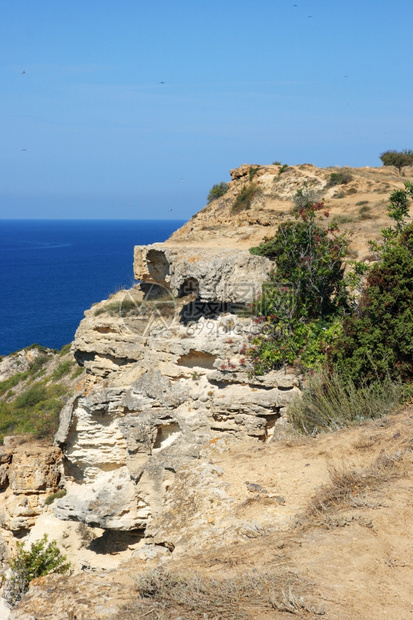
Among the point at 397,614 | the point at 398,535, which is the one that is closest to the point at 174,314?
the point at 398,535

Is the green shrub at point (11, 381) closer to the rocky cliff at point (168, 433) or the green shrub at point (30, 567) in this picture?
the rocky cliff at point (168, 433)

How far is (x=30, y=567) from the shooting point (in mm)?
11344

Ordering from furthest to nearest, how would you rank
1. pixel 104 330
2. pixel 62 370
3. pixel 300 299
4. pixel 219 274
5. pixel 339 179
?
pixel 62 370 < pixel 339 179 < pixel 104 330 < pixel 219 274 < pixel 300 299

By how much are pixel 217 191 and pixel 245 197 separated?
14.1 feet

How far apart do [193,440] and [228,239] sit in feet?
26.7

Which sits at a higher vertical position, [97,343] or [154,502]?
[97,343]

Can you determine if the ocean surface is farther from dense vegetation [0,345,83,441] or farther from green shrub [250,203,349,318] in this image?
green shrub [250,203,349,318]

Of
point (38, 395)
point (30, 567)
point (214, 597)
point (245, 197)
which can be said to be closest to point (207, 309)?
point (30, 567)

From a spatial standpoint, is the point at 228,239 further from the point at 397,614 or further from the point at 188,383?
the point at 397,614

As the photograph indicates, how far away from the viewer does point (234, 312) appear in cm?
1334

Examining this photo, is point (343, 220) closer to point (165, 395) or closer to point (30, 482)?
point (165, 395)

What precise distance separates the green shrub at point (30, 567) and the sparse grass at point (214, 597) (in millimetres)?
7046

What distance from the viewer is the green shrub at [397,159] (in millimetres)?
32531

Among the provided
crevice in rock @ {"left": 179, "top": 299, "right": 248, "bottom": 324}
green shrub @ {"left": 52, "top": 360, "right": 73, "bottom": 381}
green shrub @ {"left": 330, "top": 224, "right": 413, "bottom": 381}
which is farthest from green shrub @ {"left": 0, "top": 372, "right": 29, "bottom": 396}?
green shrub @ {"left": 330, "top": 224, "right": 413, "bottom": 381}
